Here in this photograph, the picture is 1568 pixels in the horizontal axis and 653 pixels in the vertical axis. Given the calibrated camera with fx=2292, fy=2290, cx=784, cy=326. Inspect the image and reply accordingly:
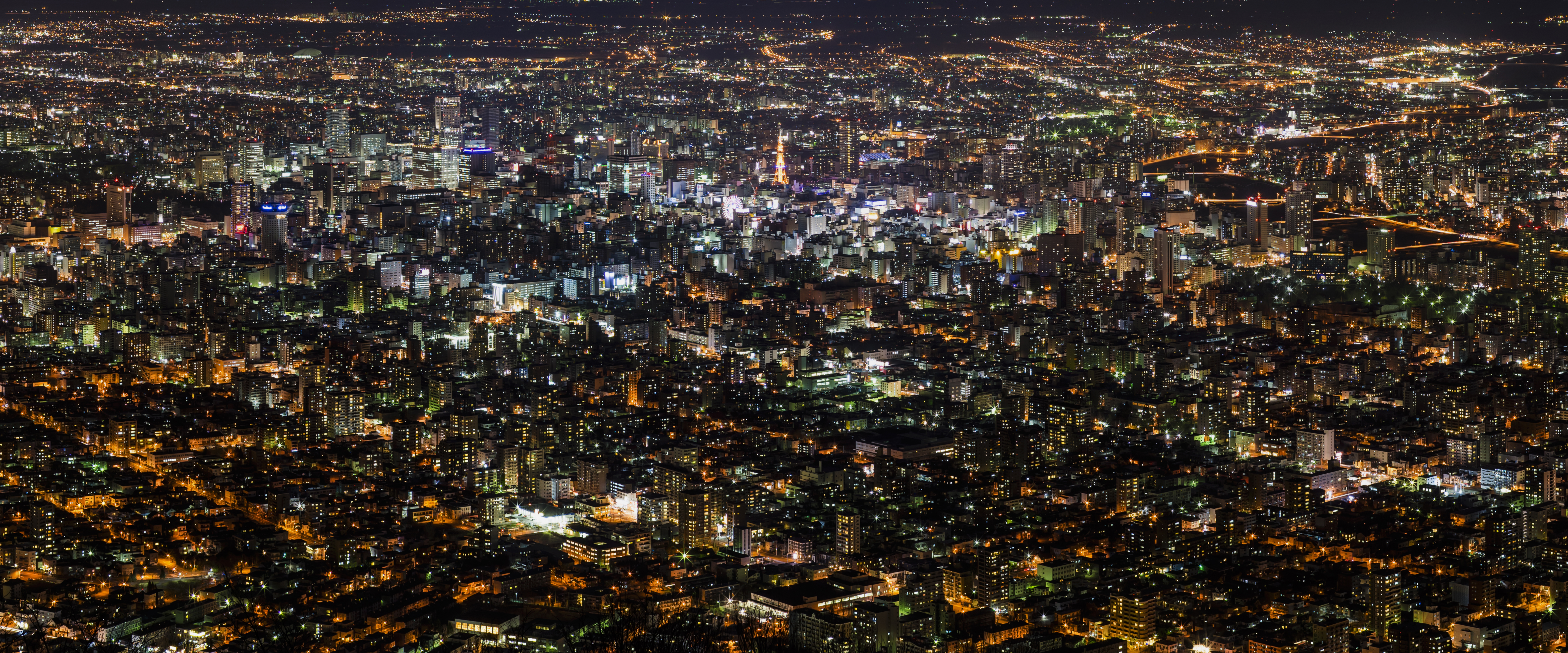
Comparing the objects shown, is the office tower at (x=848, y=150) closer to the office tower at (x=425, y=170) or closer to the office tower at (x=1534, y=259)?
the office tower at (x=425, y=170)

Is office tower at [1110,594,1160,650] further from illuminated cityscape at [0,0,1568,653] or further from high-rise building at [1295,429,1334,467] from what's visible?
high-rise building at [1295,429,1334,467]

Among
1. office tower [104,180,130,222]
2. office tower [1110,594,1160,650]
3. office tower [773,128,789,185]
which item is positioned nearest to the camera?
office tower [1110,594,1160,650]

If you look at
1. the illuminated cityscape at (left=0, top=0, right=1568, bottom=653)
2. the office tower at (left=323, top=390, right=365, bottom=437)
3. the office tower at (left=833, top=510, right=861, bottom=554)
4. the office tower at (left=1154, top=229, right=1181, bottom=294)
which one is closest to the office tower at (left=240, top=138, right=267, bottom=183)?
the illuminated cityscape at (left=0, top=0, right=1568, bottom=653)

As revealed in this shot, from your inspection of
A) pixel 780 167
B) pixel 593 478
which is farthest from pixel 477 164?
pixel 593 478

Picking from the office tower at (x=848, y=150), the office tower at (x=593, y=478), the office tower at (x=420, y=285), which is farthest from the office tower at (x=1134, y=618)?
the office tower at (x=848, y=150)

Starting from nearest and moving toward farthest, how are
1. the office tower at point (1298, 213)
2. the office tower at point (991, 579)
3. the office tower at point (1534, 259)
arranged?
1. the office tower at point (991, 579)
2. the office tower at point (1534, 259)
3. the office tower at point (1298, 213)

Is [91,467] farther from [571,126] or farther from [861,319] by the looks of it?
[571,126]

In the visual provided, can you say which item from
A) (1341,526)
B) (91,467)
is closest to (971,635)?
(1341,526)
